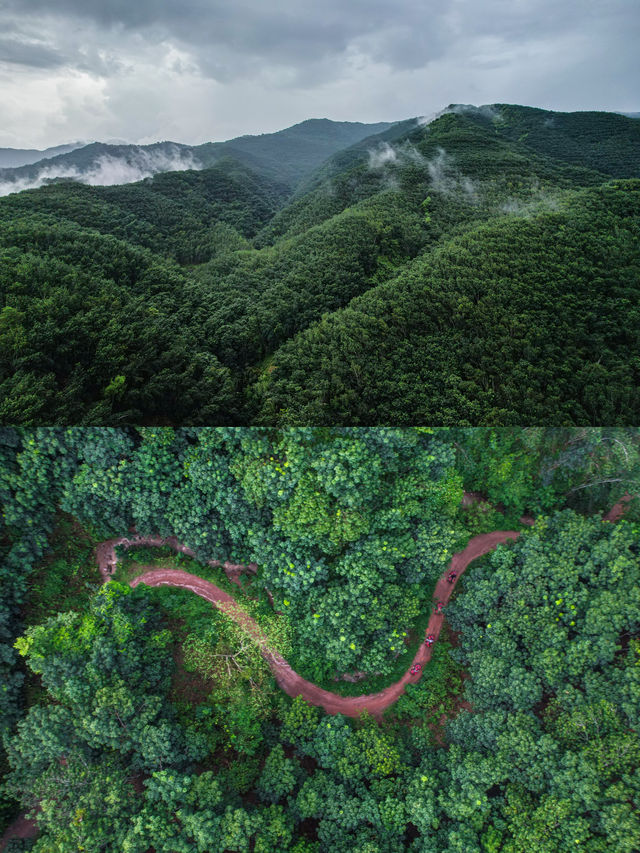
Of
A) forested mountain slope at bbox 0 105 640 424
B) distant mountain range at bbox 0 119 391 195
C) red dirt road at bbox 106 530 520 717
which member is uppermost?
distant mountain range at bbox 0 119 391 195

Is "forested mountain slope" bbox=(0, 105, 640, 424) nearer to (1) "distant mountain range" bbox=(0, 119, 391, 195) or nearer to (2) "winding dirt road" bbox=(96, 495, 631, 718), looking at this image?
(2) "winding dirt road" bbox=(96, 495, 631, 718)

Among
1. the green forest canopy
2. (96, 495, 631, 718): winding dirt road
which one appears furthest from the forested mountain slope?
(96, 495, 631, 718): winding dirt road

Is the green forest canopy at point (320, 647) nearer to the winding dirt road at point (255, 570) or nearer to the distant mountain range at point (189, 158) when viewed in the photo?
the winding dirt road at point (255, 570)

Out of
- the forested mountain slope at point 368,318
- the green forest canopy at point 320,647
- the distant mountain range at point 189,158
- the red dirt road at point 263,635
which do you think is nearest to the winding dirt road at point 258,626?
the red dirt road at point 263,635

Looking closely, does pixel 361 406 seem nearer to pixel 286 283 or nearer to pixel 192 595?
pixel 192 595

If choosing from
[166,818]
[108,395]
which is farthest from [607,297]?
[166,818]
